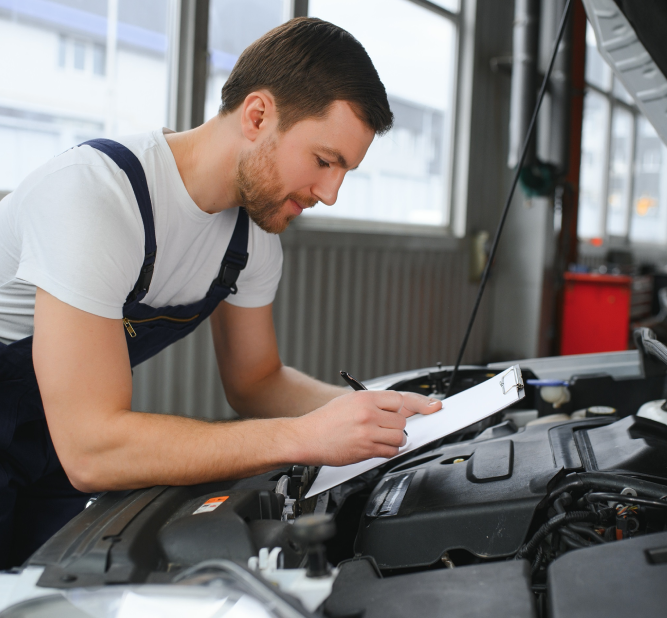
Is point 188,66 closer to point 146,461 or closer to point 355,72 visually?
point 355,72

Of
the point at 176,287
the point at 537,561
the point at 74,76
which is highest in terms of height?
the point at 74,76

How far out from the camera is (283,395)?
1.30 metres

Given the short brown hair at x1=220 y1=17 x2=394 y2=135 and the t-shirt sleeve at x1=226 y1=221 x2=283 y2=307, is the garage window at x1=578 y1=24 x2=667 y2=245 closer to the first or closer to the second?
the t-shirt sleeve at x1=226 y1=221 x2=283 y2=307

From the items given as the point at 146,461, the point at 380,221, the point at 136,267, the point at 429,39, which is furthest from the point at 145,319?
the point at 429,39

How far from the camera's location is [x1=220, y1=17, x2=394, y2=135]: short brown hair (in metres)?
1.02

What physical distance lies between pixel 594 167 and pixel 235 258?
604 centimetres

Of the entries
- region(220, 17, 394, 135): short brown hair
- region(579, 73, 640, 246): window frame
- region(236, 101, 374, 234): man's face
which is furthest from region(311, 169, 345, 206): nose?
region(579, 73, 640, 246): window frame

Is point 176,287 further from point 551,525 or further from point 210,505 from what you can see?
point 551,525

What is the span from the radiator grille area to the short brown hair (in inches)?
62.8

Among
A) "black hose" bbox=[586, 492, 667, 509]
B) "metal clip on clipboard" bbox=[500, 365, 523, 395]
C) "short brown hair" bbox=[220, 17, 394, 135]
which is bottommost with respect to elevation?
"black hose" bbox=[586, 492, 667, 509]

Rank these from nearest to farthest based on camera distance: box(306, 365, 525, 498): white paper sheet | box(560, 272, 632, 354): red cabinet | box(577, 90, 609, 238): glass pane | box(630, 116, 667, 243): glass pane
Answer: box(306, 365, 525, 498): white paper sheet
box(560, 272, 632, 354): red cabinet
box(577, 90, 609, 238): glass pane
box(630, 116, 667, 243): glass pane

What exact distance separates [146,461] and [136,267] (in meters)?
0.32

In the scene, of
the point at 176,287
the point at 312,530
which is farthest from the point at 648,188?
the point at 312,530

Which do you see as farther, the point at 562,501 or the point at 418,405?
the point at 418,405
